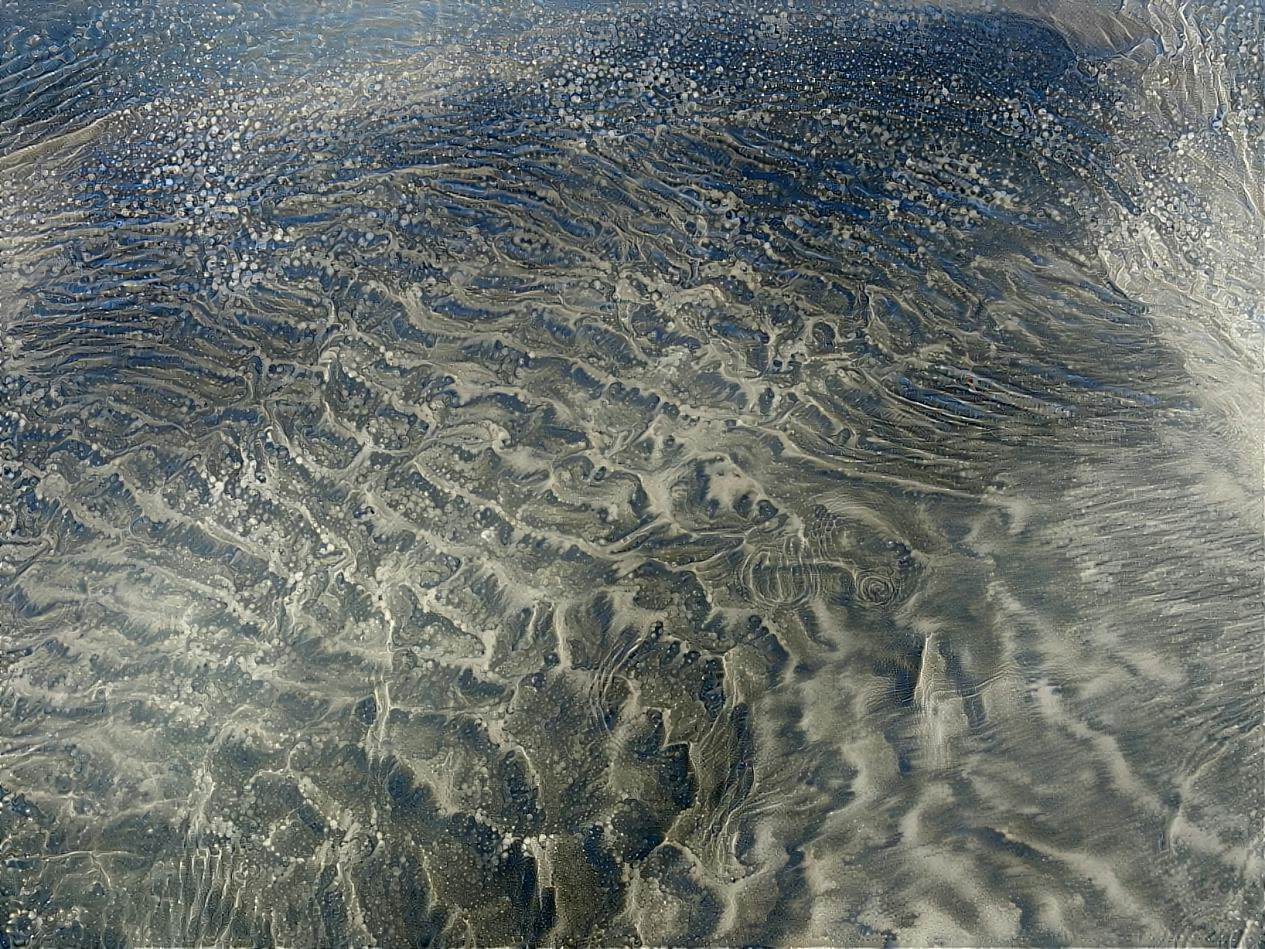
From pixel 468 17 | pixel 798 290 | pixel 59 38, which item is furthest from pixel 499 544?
pixel 59 38

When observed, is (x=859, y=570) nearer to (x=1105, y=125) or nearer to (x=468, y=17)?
(x=1105, y=125)

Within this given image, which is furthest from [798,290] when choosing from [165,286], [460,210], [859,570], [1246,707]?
[165,286]

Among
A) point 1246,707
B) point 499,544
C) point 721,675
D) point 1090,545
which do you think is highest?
point 499,544

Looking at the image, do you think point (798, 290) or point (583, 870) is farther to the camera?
point (798, 290)

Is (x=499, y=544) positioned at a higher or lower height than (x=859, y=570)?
higher

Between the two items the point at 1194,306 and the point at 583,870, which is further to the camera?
the point at 1194,306

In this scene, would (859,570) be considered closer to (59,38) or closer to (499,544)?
(499,544)
